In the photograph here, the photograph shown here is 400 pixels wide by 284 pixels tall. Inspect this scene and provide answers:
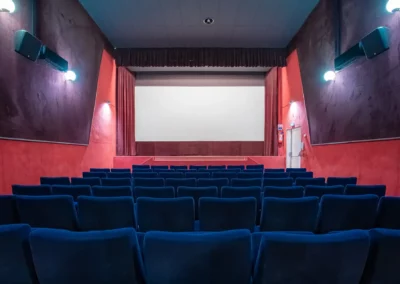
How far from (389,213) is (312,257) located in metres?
1.67

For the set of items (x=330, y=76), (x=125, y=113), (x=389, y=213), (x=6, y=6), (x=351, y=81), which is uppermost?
(x=6, y=6)

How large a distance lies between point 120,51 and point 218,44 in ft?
13.3

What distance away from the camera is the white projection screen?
43.4 ft

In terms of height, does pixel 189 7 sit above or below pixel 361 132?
above

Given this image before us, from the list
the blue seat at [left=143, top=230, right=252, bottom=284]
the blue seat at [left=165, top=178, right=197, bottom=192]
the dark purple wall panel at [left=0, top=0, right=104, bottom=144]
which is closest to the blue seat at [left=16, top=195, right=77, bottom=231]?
the blue seat at [left=143, top=230, right=252, bottom=284]

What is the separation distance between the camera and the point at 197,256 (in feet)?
3.61

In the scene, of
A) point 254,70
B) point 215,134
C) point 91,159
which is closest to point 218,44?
point 254,70

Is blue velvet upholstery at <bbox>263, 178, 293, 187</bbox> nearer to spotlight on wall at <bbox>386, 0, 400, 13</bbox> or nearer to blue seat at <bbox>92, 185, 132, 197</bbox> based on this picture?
blue seat at <bbox>92, 185, 132, 197</bbox>

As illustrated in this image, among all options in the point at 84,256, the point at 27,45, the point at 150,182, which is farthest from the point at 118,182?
the point at 27,45

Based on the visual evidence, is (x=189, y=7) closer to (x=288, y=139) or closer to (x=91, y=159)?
(x=91, y=159)

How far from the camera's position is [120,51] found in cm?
1052

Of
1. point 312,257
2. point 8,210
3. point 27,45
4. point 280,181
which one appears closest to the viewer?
point 312,257

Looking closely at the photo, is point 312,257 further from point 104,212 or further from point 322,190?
point 322,190

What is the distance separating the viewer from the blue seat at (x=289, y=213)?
218 centimetres
